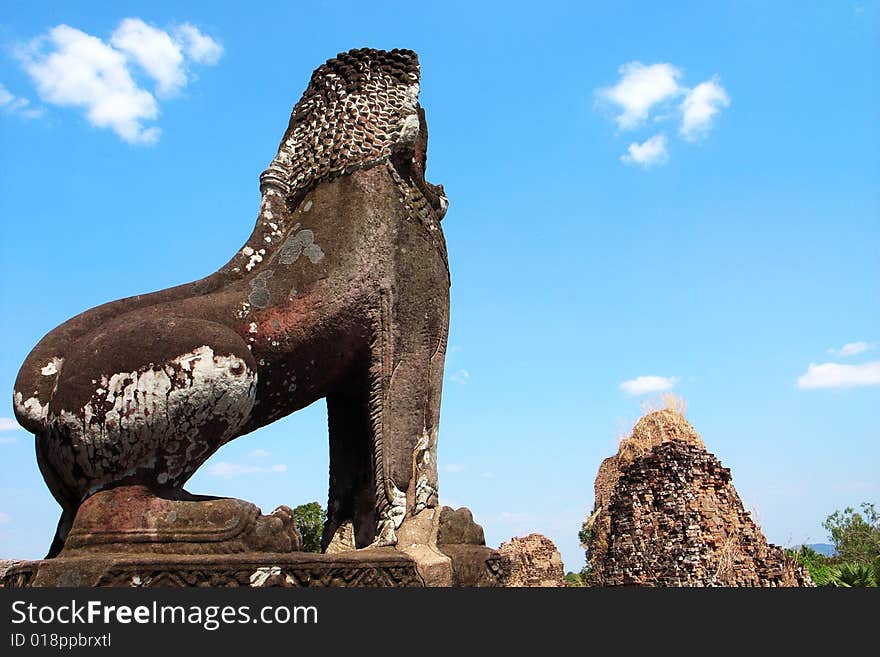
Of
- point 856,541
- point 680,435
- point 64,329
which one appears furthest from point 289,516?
point 856,541

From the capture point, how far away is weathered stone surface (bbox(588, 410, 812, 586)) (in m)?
17.3

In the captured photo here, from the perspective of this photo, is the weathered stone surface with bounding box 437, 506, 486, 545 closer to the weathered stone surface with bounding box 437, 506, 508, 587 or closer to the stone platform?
the weathered stone surface with bounding box 437, 506, 508, 587

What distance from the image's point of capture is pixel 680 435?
26172 mm

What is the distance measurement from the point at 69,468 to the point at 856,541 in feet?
117

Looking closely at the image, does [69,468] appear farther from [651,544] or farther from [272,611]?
[651,544]

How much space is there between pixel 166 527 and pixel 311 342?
1.32 metres

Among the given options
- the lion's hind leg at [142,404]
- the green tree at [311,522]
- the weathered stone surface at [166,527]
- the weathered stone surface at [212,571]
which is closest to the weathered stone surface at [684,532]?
the green tree at [311,522]

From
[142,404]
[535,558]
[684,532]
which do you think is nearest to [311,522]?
[535,558]

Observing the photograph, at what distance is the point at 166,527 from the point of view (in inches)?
159

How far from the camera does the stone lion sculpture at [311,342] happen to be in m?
4.25

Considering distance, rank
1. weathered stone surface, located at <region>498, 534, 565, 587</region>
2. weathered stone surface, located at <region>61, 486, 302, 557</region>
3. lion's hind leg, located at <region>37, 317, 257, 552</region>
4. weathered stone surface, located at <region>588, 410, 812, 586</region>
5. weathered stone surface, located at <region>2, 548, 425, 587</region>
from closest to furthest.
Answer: weathered stone surface, located at <region>2, 548, 425, 587</region>, weathered stone surface, located at <region>61, 486, 302, 557</region>, lion's hind leg, located at <region>37, 317, 257, 552</region>, weathered stone surface, located at <region>588, 410, 812, 586</region>, weathered stone surface, located at <region>498, 534, 565, 587</region>

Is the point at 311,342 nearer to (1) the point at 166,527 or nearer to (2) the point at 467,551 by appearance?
(1) the point at 166,527

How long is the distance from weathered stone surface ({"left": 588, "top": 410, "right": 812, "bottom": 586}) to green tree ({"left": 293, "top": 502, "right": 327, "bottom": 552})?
682cm

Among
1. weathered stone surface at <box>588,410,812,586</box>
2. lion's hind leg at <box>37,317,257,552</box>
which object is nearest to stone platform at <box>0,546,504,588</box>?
lion's hind leg at <box>37,317,257,552</box>
